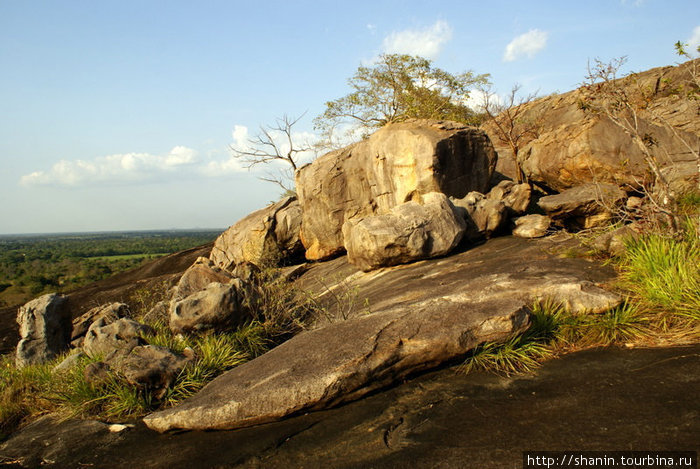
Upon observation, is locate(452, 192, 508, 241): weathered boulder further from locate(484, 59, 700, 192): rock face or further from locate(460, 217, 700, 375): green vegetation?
locate(460, 217, 700, 375): green vegetation

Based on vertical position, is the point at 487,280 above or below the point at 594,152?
below

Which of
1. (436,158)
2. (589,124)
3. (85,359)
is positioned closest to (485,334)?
(85,359)

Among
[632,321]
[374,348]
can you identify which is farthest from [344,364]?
[632,321]

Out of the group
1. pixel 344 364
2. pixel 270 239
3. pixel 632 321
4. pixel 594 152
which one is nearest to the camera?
pixel 344 364

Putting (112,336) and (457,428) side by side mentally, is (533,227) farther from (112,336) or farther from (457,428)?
(112,336)

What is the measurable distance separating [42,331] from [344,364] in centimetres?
908

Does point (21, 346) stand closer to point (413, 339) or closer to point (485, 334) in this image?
point (413, 339)

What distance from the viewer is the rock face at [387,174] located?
12.8m

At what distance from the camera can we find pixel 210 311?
7918mm

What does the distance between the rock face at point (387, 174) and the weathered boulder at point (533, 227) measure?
267 centimetres

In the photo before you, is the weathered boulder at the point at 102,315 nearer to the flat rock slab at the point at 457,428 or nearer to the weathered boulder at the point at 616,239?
the flat rock slab at the point at 457,428

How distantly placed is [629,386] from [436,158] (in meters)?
8.94

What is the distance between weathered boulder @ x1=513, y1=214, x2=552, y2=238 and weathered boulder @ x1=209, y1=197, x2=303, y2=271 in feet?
25.6

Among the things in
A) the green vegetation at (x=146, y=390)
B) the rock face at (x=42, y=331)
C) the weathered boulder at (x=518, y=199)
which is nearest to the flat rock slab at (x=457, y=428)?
the green vegetation at (x=146, y=390)
